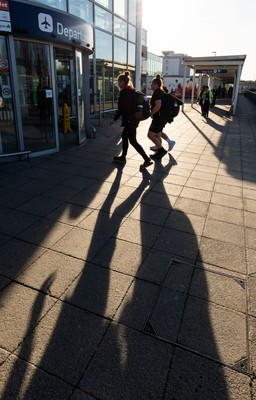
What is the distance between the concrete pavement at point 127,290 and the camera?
→ 188 centimetres

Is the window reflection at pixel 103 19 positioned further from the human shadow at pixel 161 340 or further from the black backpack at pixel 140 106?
the human shadow at pixel 161 340

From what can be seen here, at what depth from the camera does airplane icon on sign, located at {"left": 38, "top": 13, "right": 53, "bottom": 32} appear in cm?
600

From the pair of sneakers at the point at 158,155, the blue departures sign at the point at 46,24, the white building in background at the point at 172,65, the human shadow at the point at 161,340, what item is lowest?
the human shadow at the point at 161,340

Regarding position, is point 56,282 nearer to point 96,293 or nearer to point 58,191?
point 96,293

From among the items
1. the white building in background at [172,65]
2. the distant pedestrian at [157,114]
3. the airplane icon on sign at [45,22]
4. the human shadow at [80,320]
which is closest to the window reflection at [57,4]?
the airplane icon on sign at [45,22]

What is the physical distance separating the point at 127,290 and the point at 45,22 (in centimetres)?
589

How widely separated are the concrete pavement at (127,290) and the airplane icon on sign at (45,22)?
3235mm

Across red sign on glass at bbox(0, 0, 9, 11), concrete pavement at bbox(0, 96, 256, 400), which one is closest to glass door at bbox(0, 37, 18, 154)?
red sign on glass at bbox(0, 0, 9, 11)

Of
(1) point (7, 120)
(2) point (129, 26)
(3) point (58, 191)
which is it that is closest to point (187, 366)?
(3) point (58, 191)

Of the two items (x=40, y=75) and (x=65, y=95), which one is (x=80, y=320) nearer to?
(x=40, y=75)

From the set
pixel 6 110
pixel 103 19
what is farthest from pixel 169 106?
pixel 103 19

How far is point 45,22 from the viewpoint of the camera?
6.11 m

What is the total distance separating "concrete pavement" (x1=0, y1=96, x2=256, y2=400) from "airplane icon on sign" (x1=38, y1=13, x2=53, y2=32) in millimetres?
3235

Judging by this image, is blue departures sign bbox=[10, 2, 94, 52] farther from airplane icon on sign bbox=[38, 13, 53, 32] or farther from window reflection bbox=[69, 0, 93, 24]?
window reflection bbox=[69, 0, 93, 24]
